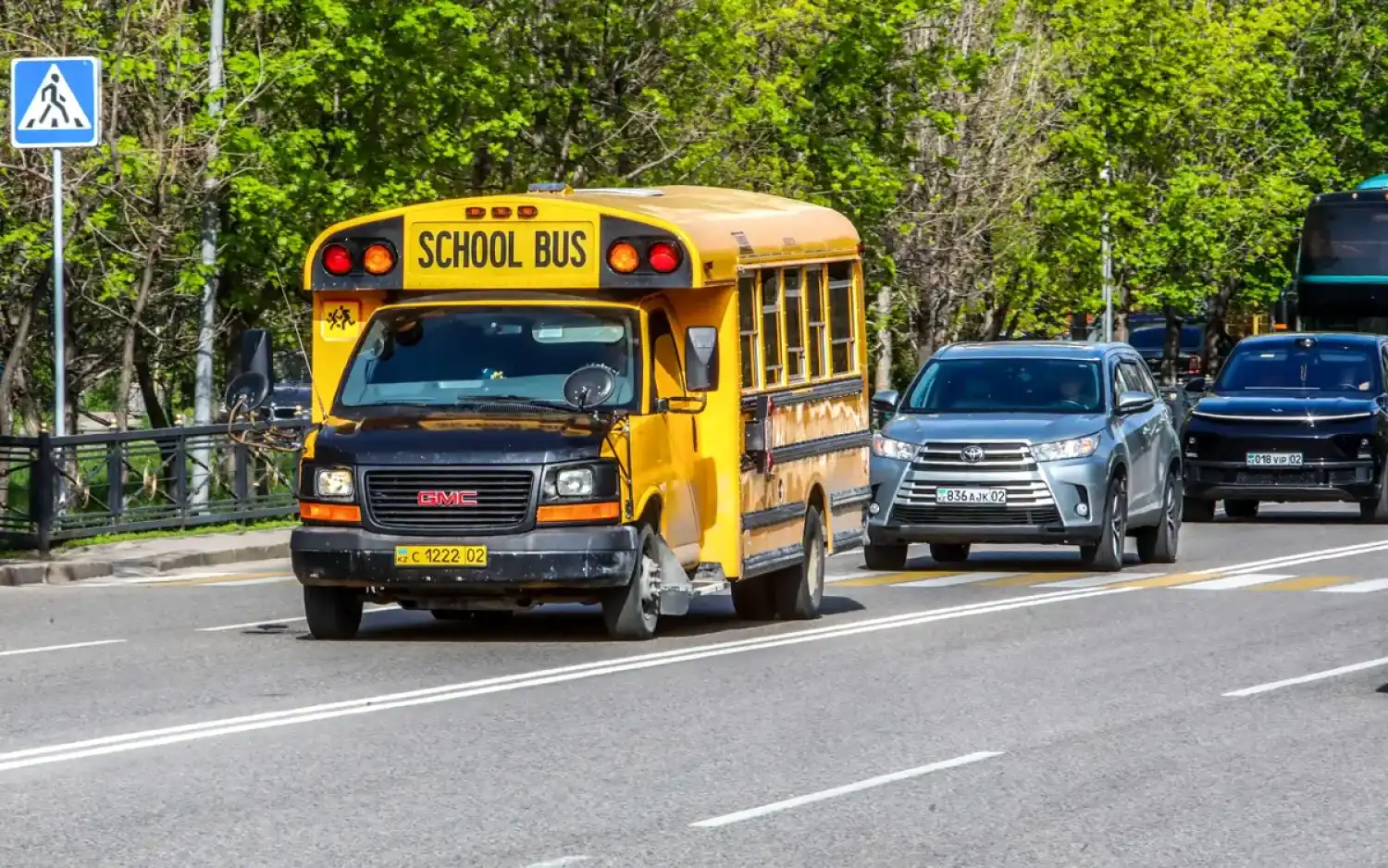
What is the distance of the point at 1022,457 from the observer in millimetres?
21375

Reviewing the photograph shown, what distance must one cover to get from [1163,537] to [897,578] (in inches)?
112

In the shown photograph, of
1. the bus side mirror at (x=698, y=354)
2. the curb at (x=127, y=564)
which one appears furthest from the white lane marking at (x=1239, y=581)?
the curb at (x=127, y=564)

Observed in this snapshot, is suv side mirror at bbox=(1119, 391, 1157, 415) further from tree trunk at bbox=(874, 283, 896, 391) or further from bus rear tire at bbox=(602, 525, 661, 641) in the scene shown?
tree trunk at bbox=(874, 283, 896, 391)

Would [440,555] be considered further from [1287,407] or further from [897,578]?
[1287,407]

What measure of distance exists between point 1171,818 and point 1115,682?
4.41 metres

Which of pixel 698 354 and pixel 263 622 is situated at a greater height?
pixel 698 354

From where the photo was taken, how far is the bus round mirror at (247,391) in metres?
15.4

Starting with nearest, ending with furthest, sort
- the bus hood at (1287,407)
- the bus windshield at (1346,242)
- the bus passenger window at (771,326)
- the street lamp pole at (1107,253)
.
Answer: the bus passenger window at (771,326), the bus hood at (1287,407), the bus windshield at (1346,242), the street lamp pole at (1107,253)

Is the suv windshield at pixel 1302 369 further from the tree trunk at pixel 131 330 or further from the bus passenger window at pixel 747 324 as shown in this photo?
the bus passenger window at pixel 747 324

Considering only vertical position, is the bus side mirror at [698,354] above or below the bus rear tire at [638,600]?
above

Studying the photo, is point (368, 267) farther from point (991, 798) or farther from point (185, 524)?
point (185, 524)

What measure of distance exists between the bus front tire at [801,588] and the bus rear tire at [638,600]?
210 cm

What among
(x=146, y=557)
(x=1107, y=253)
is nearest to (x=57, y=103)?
(x=146, y=557)

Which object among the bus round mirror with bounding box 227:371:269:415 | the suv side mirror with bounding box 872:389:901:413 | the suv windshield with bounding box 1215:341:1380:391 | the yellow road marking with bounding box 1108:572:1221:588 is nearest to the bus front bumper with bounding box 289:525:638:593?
the bus round mirror with bounding box 227:371:269:415
